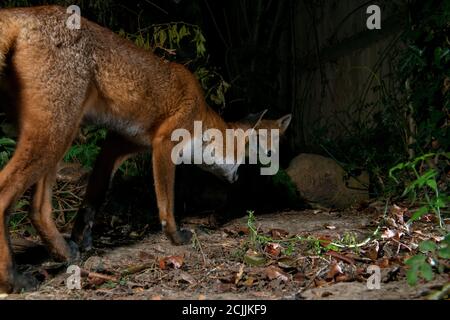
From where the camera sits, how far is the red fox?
152 inches

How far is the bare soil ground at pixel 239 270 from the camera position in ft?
11.3

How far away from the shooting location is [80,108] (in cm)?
423

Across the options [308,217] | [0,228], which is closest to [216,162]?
[308,217]

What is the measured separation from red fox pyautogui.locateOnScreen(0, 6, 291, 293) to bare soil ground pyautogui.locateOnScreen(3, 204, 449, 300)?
11.9 inches

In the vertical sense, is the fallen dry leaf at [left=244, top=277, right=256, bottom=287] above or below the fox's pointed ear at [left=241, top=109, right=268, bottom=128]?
below

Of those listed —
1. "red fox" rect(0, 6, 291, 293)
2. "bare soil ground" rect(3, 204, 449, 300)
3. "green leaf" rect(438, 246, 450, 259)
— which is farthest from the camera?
"red fox" rect(0, 6, 291, 293)

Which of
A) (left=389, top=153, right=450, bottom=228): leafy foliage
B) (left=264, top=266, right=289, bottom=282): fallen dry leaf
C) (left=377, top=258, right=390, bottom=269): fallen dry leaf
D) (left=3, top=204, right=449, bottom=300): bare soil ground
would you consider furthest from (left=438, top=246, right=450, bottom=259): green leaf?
(left=264, top=266, right=289, bottom=282): fallen dry leaf

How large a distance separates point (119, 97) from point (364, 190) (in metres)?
3.78

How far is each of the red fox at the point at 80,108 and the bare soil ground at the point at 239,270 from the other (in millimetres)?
301

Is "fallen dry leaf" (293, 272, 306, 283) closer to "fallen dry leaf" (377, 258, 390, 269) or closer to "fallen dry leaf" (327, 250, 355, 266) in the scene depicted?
"fallen dry leaf" (327, 250, 355, 266)

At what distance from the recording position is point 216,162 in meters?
6.05

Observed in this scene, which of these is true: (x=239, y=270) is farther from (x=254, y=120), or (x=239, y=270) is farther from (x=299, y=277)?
(x=254, y=120)

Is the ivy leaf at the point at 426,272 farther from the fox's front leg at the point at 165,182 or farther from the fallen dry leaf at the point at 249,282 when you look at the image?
the fox's front leg at the point at 165,182

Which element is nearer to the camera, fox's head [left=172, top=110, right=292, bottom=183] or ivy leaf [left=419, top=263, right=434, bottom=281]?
ivy leaf [left=419, top=263, right=434, bottom=281]
